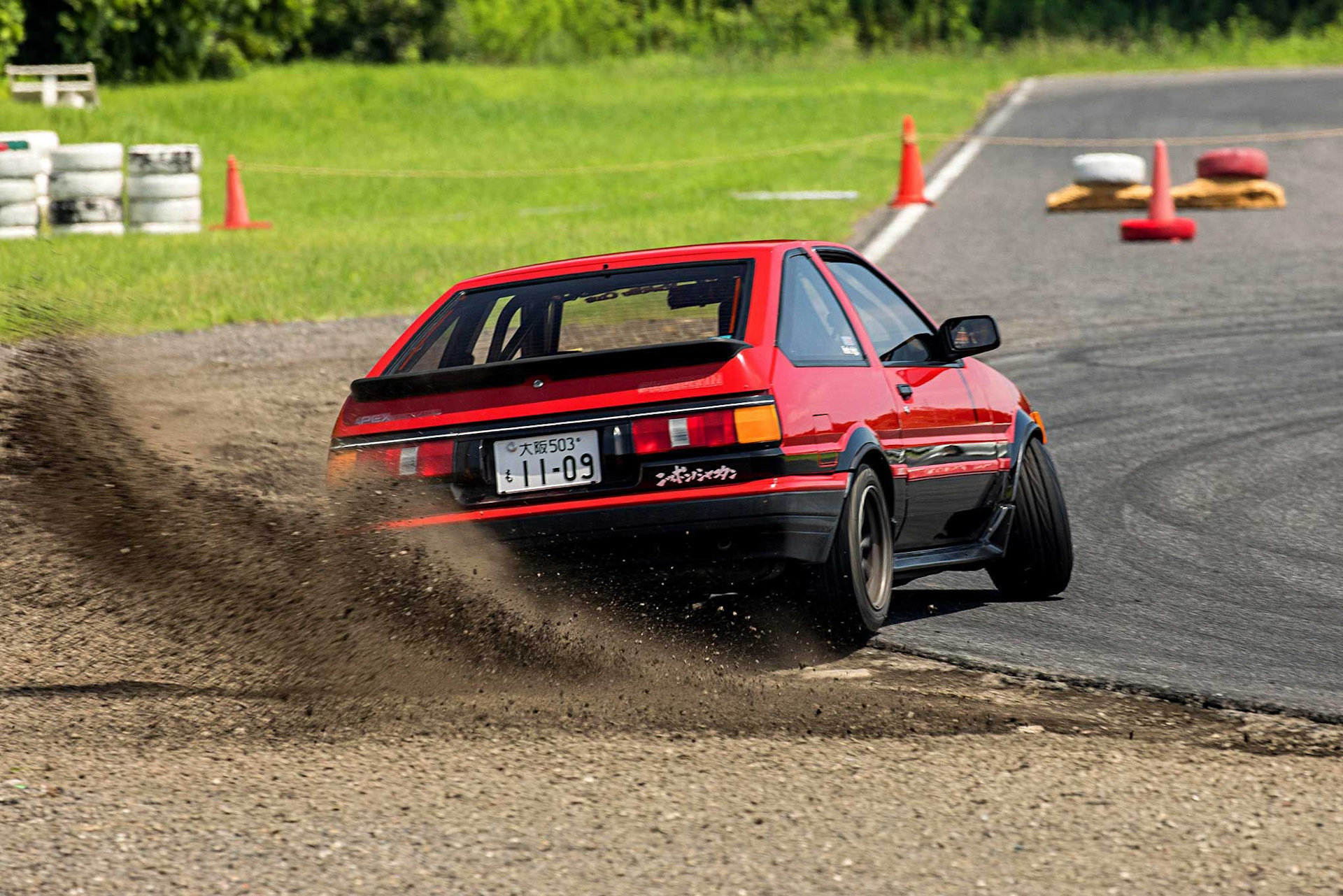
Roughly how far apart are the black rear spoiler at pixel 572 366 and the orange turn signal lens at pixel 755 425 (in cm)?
18

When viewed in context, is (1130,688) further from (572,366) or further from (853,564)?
(572,366)

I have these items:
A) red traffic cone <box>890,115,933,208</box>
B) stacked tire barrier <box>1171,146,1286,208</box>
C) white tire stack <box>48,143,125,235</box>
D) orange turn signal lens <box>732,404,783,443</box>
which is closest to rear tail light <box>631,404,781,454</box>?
orange turn signal lens <box>732,404,783,443</box>

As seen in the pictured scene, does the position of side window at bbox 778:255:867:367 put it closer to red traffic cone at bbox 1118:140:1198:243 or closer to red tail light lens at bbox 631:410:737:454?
red tail light lens at bbox 631:410:737:454

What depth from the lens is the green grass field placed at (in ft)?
55.7

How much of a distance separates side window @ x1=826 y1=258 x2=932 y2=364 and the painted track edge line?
44.1 inches

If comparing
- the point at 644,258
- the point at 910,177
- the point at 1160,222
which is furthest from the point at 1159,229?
the point at 644,258

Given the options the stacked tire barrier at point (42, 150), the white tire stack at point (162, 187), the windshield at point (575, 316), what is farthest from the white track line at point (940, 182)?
the windshield at point (575, 316)

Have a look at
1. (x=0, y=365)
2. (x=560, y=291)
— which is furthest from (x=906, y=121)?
(x=560, y=291)

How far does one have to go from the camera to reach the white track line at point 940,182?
18172 millimetres

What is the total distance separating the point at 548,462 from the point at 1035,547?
2.21 meters

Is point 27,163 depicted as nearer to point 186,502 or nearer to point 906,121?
point 906,121

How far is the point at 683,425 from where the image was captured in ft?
18.3

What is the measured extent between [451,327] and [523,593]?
1.17 m

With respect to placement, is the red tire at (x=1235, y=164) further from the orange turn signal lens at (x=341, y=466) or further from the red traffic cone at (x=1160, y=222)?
the orange turn signal lens at (x=341, y=466)
